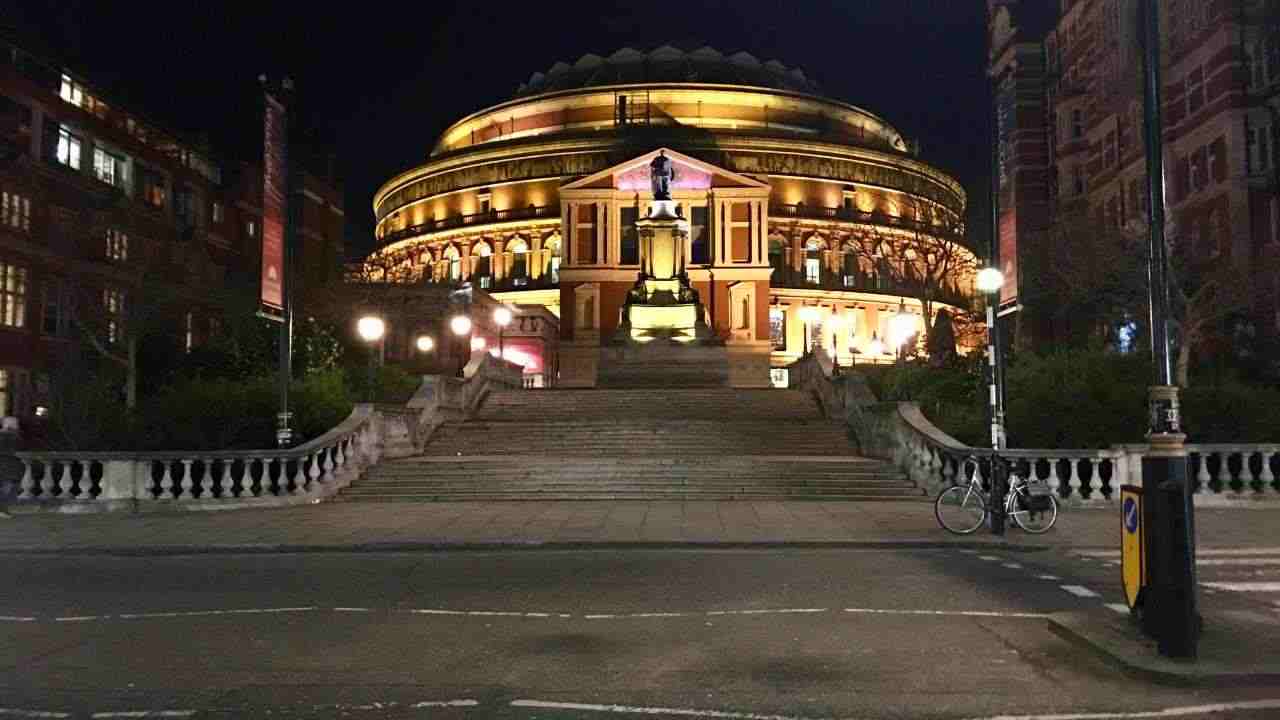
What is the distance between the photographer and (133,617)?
11.4m

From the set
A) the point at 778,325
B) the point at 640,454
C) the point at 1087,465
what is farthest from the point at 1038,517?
the point at 778,325

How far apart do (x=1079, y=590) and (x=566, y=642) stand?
19.8 ft

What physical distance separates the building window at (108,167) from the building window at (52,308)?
7.98 metres

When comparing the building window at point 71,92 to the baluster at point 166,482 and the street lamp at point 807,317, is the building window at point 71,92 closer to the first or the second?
the baluster at point 166,482

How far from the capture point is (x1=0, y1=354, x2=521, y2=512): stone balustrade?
23.6 meters

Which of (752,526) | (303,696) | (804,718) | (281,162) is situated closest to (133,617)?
(303,696)

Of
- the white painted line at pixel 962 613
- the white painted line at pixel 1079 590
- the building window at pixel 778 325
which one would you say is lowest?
the white painted line at pixel 1079 590

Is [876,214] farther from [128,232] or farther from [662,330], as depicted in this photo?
[128,232]

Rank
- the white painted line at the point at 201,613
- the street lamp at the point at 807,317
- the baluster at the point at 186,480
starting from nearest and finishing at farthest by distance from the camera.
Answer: the white painted line at the point at 201,613 → the baluster at the point at 186,480 → the street lamp at the point at 807,317

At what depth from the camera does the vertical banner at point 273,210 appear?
2441cm

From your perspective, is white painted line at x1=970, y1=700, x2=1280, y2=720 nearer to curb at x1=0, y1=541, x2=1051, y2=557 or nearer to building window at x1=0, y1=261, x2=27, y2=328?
curb at x1=0, y1=541, x2=1051, y2=557

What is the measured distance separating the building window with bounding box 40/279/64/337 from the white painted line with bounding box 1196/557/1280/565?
55557mm

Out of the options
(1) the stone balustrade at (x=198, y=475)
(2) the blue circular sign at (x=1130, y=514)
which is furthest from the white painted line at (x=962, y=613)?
(1) the stone balustrade at (x=198, y=475)

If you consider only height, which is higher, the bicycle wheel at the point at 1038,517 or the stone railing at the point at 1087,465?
the stone railing at the point at 1087,465
